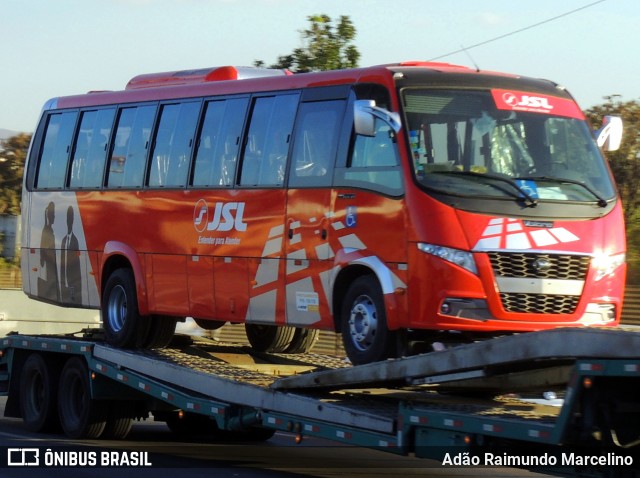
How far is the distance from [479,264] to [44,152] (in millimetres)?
7930

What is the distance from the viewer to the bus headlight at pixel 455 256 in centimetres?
1069

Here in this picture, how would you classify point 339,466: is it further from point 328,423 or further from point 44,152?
point 44,152

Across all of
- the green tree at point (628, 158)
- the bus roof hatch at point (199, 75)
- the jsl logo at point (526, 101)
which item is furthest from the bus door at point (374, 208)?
the green tree at point (628, 158)

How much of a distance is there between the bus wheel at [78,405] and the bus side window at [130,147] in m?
2.11

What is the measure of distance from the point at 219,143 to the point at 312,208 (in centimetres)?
205

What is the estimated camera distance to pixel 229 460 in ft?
42.2

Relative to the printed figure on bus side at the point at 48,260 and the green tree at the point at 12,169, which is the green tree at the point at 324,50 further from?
the green tree at the point at 12,169

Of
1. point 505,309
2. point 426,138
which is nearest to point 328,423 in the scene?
point 505,309

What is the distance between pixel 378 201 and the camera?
11.4 m

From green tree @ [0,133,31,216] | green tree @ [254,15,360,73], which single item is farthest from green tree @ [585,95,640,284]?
green tree @ [0,133,31,216]

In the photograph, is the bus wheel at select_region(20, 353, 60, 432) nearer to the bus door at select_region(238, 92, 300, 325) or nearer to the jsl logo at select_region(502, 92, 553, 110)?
the bus door at select_region(238, 92, 300, 325)

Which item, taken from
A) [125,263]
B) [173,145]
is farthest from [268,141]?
[125,263]

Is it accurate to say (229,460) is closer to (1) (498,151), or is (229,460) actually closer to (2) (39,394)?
(2) (39,394)

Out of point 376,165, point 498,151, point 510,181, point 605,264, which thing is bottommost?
point 605,264
